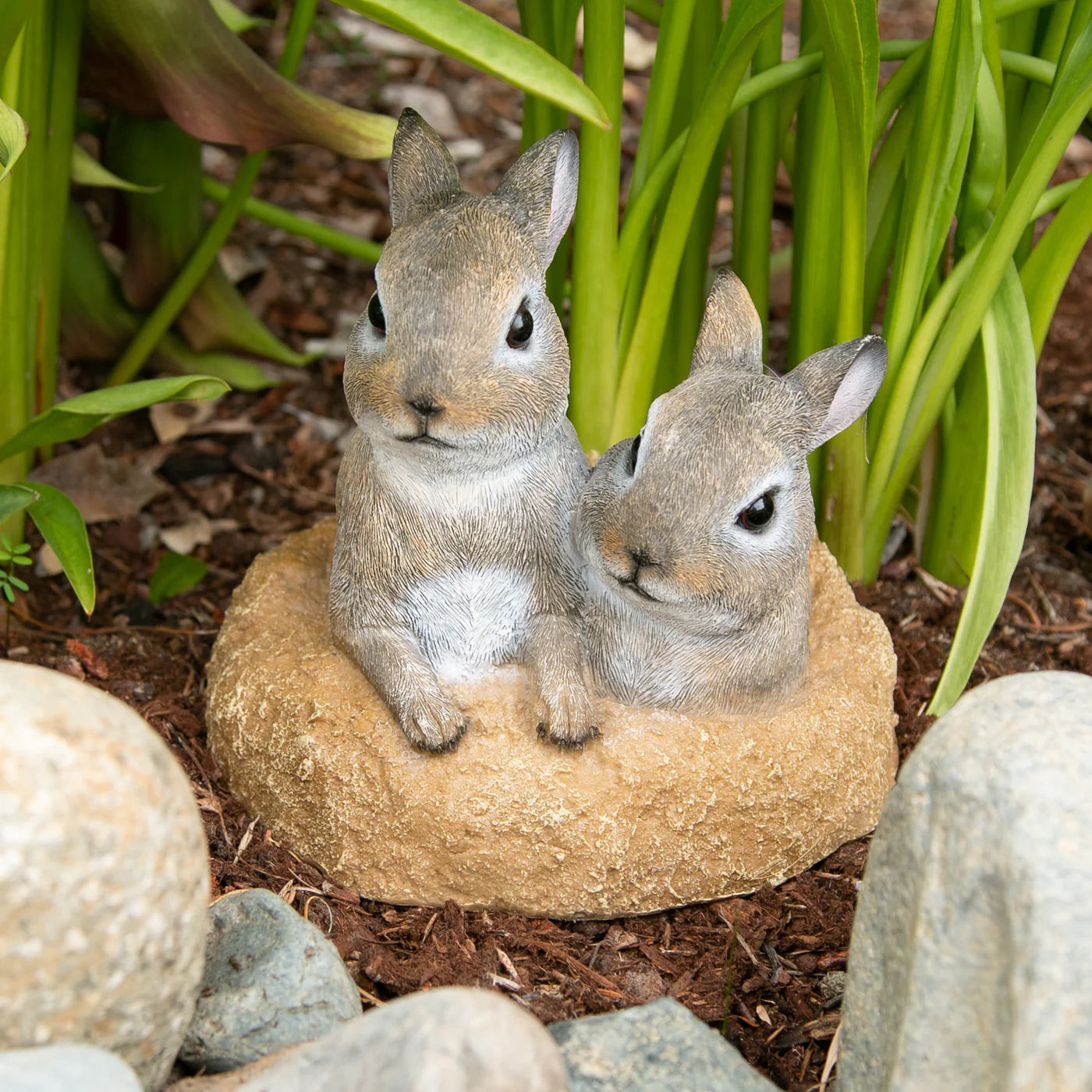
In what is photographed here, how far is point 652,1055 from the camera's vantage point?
1.95 metres

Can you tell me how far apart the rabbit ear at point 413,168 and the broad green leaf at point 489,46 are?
8.8 inches

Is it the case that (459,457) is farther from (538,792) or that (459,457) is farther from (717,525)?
(538,792)

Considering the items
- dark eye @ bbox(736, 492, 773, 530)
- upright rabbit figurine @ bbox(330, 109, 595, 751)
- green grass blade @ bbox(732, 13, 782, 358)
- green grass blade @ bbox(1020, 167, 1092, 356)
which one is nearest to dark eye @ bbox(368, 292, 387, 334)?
upright rabbit figurine @ bbox(330, 109, 595, 751)

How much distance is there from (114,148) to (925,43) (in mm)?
2028

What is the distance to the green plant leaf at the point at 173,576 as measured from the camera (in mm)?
3258

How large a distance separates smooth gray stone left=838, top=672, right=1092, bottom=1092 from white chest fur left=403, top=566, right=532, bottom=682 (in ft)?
2.87

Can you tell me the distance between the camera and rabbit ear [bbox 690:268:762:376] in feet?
8.07

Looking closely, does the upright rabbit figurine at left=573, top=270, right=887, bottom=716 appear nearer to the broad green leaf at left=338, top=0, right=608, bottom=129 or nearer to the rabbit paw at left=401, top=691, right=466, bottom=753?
the rabbit paw at left=401, top=691, right=466, bottom=753

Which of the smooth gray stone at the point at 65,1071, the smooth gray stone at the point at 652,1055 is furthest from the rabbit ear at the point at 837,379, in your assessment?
the smooth gray stone at the point at 65,1071

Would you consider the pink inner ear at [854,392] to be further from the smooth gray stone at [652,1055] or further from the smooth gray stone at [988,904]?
the smooth gray stone at [652,1055]

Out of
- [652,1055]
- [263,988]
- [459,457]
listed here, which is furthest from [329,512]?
[652,1055]

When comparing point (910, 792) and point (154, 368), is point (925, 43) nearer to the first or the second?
point (910, 792)

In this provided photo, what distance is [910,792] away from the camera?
1.78m

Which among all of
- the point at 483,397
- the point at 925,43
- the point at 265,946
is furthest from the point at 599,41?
the point at 265,946
